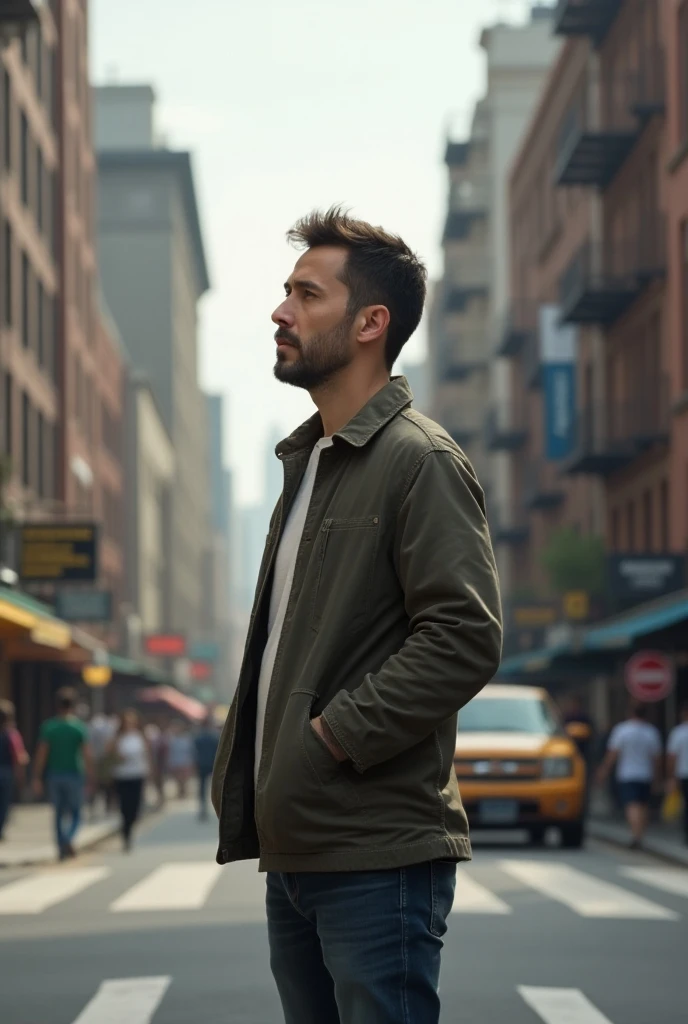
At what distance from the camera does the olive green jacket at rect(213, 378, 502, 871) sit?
3318 mm

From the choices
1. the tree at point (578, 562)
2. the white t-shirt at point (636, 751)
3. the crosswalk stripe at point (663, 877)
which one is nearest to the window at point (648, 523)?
the tree at point (578, 562)

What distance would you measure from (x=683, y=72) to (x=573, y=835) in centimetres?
1918

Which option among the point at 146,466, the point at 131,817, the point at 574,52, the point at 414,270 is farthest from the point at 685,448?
the point at 146,466

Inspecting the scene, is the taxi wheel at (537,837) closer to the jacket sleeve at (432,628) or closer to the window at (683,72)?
the window at (683,72)

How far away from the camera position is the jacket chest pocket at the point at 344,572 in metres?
3.42

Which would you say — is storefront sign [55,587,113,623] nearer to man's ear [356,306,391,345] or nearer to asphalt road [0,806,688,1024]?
asphalt road [0,806,688,1024]

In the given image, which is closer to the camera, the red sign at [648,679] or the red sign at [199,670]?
the red sign at [648,679]

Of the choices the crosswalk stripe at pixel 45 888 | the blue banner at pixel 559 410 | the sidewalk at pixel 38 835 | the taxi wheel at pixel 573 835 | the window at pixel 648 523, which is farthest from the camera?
the blue banner at pixel 559 410

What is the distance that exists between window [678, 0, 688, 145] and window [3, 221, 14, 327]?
53.9ft

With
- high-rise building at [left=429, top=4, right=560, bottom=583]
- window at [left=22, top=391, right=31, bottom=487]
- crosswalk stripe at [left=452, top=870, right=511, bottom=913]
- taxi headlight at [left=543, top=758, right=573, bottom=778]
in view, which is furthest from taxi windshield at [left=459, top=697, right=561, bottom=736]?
high-rise building at [left=429, top=4, right=560, bottom=583]

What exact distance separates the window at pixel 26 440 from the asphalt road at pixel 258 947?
30.8 m

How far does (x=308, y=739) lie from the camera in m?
3.33

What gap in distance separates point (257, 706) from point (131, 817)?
2049 centimetres

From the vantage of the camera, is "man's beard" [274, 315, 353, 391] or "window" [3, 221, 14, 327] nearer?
"man's beard" [274, 315, 353, 391]
